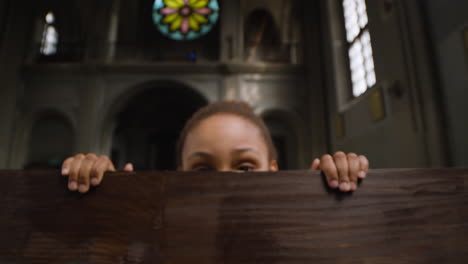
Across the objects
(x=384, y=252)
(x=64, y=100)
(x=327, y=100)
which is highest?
(x=64, y=100)

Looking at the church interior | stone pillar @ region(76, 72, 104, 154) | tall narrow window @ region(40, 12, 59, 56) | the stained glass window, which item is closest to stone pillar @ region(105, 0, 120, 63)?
the church interior

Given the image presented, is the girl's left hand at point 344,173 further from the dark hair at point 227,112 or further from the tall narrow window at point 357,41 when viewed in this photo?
Result: the tall narrow window at point 357,41

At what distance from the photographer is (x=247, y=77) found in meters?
8.51

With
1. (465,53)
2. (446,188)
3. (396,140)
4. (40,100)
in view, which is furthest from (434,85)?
(40,100)

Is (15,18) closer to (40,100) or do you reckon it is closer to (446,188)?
(40,100)

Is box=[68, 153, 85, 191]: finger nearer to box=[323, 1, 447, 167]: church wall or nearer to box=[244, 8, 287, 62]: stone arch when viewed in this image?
box=[323, 1, 447, 167]: church wall

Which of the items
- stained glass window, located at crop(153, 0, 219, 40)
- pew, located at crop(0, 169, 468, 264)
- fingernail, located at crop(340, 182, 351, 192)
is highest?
stained glass window, located at crop(153, 0, 219, 40)

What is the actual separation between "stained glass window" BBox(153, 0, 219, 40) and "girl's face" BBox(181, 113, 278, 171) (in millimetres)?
10144

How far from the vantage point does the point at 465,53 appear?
9.68 feet

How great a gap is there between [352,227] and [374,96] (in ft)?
15.7

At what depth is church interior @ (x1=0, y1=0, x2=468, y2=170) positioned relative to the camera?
11.5 ft

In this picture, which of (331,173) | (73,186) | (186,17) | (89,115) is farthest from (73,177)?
(186,17)

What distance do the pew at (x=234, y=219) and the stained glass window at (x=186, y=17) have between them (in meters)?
10.8

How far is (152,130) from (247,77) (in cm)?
681
